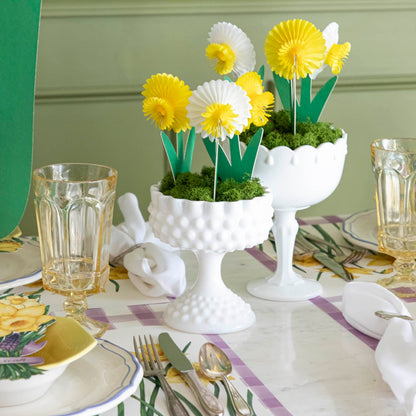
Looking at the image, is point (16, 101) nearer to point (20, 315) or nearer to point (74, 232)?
point (74, 232)

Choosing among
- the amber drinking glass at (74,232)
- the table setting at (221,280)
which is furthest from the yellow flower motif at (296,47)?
the amber drinking glass at (74,232)

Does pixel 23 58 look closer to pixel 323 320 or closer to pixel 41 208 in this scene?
pixel 41 208

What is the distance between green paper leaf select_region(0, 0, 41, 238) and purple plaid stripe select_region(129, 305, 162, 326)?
27 centimetres

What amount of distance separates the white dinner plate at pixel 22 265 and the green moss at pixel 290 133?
0.36m

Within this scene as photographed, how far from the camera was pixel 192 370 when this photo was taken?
0.79 metres

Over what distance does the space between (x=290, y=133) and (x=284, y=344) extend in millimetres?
316

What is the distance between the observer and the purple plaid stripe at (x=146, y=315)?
0.97 metres

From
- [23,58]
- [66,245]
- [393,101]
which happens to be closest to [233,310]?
[66,245]

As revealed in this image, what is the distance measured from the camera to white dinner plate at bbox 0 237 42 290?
99cm

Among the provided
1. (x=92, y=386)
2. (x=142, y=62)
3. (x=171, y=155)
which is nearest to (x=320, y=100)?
(x=171, y=155)

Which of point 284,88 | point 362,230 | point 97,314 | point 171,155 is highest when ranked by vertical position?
point 284,88

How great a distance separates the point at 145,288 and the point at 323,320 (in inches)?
10.4

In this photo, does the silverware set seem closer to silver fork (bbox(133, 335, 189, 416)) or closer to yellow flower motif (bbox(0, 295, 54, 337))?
silver fork (bbox(133, 335, 189, 416))

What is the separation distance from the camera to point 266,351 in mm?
871
